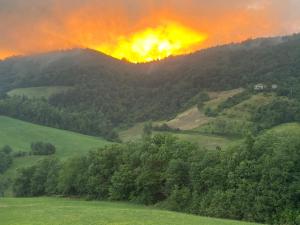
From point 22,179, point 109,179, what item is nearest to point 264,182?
point 109,179

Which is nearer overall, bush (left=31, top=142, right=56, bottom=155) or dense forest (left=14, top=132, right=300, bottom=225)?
dense forest (left=14, top=132, right=300, bottom=225)

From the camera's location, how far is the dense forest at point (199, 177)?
57875mm

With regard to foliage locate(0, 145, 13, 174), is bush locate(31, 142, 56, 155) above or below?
above

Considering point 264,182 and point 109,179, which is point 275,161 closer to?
point 264,182

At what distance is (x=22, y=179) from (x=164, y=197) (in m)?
53.4

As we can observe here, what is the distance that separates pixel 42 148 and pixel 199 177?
135502 millimetres

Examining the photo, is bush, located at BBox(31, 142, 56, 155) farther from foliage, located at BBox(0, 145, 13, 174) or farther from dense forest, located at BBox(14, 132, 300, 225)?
dense forest, located at BBox(14, 132, 300, 225)

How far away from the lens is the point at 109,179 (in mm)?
90938

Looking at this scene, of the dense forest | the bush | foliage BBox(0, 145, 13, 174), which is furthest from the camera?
the bush

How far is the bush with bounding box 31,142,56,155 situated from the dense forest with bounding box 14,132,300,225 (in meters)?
92.6

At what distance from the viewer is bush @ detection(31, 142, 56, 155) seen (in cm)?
19305

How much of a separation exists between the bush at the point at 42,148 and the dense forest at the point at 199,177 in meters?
92.6

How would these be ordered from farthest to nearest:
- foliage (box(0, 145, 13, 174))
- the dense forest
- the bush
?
the bush → foliage (box(0, 145, 13, 174)) → the dense forest

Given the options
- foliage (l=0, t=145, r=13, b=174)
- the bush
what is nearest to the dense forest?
foliage (l=0, t=145, r=13, b=174)
